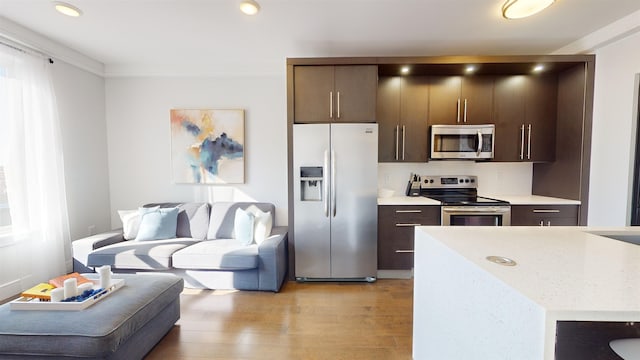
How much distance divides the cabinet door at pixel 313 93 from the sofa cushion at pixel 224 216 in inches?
49.1

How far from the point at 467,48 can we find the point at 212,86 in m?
3.22

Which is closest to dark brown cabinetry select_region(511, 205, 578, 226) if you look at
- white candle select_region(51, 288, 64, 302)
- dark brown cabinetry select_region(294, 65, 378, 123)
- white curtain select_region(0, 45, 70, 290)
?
dark brown cabinetry select_region(294, 65, 378, 123)

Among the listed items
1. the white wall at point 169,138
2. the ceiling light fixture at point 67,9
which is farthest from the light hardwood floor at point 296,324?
the ceiling light fixture at point 67,9

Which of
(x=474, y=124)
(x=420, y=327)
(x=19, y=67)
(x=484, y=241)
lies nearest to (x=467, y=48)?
(x=474, y=124)

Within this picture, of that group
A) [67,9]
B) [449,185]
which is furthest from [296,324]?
[67,9]

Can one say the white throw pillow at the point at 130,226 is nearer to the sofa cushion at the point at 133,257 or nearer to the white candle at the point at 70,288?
the sofa cushion at the point at 133,257

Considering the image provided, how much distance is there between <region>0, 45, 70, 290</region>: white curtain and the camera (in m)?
2.51

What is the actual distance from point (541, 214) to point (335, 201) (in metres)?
2.33

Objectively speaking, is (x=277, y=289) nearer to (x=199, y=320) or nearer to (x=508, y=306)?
(x=199, y=320)

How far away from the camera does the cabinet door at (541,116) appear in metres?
3.20

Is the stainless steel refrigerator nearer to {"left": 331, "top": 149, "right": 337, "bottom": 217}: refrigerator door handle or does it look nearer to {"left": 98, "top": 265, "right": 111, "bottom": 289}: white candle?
{"left": 331, "top": 149, "right": 337, "bottom": 217}: refrigerator door handle

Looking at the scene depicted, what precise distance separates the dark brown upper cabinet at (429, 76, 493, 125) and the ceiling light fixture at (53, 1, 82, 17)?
362cm

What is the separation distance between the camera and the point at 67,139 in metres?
3.12

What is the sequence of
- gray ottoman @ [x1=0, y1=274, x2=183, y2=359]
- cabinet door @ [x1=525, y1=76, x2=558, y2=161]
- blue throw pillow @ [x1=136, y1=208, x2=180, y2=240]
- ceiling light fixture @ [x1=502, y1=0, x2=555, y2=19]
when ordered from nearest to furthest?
gray ottoman @ [x1=0, y1=274, x2=183, y2=359]
ceiling light fixture @ [x1=502, y1=0, x2=555, y2=19]
blue throw pillow @ [x1=136, y1=208, x2=180, y2=240]
cabinet door @ [x1=525, y1=76, x2=558, y2=161]
